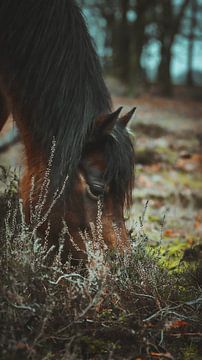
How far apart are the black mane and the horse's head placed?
0.29 ft

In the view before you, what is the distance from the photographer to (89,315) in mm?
2301

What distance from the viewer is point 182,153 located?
9398 mm

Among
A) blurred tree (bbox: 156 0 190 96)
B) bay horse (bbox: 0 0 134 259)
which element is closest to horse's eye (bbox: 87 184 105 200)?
bay horse (bbox: 0 0 134 259)

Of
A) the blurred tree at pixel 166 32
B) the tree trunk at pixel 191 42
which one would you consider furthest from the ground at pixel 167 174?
the tree trunk at pixel 191 42

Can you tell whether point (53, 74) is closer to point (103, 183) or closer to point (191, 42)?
point (103, 183)

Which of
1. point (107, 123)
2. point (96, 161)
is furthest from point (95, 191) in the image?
point (107, 123)

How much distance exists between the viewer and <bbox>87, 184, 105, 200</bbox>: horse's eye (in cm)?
299

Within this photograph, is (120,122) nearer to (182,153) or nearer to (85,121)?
(85,121)

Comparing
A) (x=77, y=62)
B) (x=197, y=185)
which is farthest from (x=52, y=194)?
(x=197, y=185)

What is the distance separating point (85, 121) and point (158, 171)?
17.6ft

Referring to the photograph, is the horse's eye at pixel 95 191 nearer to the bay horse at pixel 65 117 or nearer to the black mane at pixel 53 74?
the bay horse at pixel 65 117

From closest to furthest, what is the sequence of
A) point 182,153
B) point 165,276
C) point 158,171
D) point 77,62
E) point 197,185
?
point 165,276 < point 77,62 < point 197,185 < point 158,171 < point 182,153

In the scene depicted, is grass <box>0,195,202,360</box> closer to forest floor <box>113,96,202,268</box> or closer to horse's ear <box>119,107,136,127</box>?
forest floor <box>113,96,202,268</box>

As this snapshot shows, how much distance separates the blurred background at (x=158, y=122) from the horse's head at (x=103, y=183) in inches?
7.5
